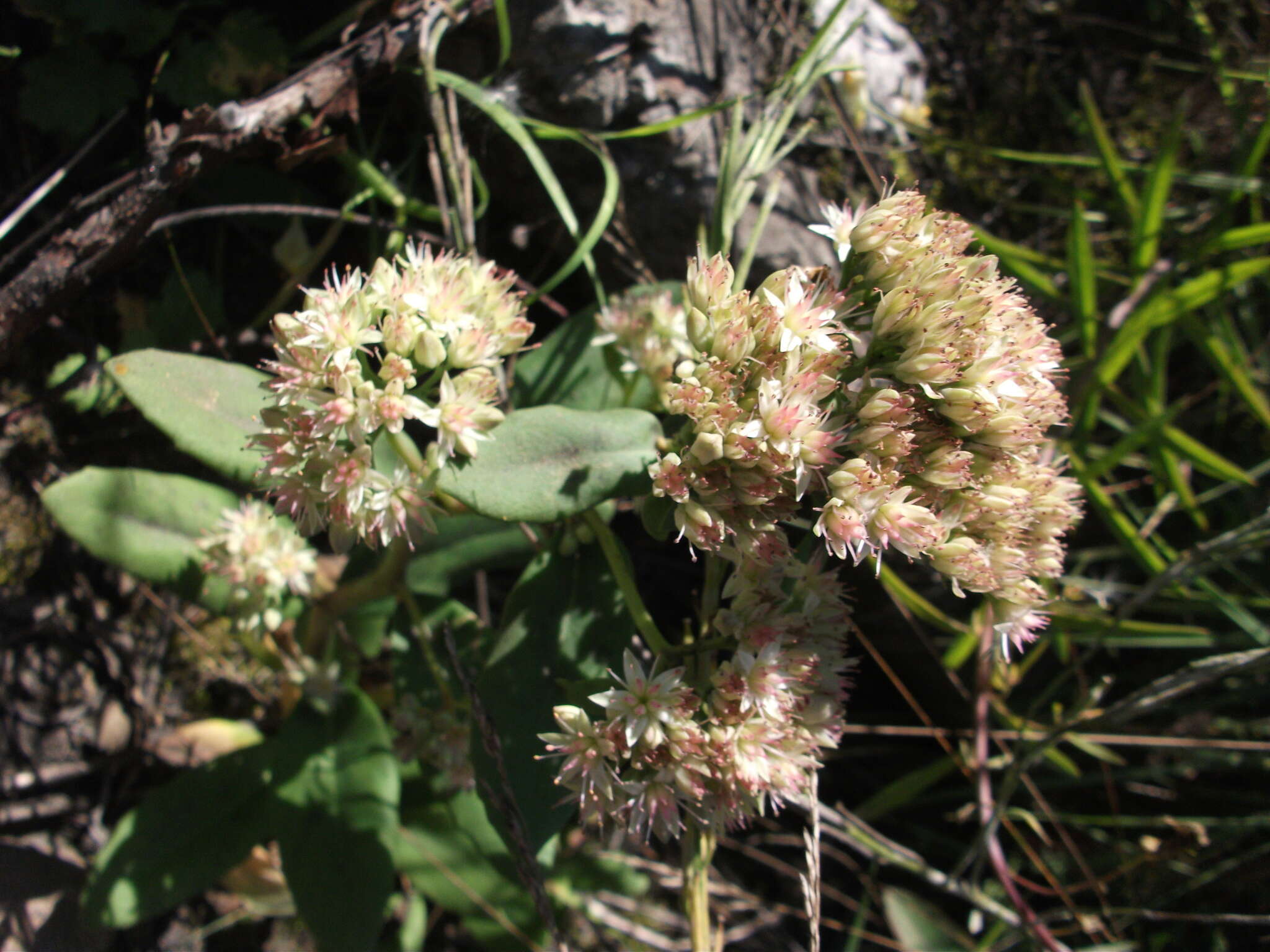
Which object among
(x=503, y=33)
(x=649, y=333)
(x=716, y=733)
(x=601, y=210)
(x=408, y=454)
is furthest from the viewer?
(x=601, y=210)

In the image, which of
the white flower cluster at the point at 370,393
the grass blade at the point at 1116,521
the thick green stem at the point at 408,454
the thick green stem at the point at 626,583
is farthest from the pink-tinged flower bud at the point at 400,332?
the grass blade at the point at 1116,521

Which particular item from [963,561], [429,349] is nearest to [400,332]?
[429,349]

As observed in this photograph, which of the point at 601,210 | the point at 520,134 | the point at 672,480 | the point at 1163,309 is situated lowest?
the point at 1163,309

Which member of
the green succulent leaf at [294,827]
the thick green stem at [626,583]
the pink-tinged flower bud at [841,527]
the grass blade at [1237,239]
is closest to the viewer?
the pink-tinged flower bud at [841,527]

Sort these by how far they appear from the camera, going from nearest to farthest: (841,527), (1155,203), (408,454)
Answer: (841,527), (408,454), (1155,203)

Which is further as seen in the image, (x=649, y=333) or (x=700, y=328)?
(x=649, y=333)

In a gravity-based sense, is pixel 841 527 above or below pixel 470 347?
below

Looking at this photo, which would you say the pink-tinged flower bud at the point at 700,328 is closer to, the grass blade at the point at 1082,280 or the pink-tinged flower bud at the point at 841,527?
the pink-tinged flower bud at the point at 841,527

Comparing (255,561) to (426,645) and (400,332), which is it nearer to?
(426,645)
